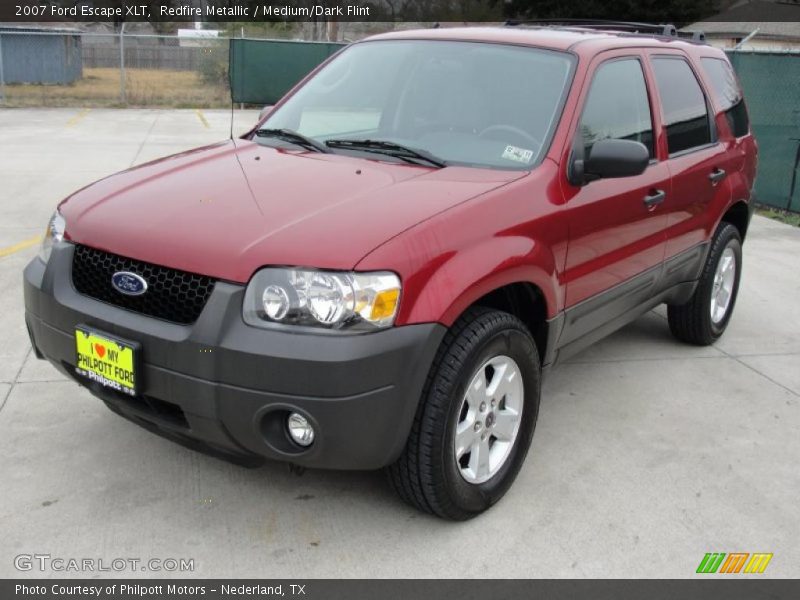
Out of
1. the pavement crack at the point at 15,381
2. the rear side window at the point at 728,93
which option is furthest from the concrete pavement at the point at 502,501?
the rear side window at the point at 728,93

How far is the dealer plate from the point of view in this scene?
2793 millimetres

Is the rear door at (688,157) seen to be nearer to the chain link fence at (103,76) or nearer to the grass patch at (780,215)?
the grass patch at (780,215)

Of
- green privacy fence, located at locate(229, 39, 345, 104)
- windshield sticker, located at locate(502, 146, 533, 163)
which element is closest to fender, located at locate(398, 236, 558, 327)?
windshield sticker, located at locate(502, 146, 533, 163)

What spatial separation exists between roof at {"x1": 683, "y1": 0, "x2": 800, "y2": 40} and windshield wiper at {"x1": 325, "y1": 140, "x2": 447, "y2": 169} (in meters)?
32.0

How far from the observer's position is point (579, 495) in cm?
342

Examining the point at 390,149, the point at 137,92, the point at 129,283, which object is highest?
the point at 390,149

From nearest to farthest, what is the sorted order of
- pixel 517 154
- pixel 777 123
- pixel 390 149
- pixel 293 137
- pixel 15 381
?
pixel 517 154
pixel 390 149
pixel 293 137
pixel 15 381
pixel 777 123

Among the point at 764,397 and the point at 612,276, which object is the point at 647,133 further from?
the point at 764,397

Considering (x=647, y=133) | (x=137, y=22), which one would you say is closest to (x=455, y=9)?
(x=137, y=22)

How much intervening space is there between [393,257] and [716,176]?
2829 millimetres

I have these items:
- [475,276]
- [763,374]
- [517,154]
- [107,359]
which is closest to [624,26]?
[517,154]

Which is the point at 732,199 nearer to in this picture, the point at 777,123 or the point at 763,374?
the point at 763,374

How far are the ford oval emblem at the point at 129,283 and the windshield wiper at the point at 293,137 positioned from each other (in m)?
1.18

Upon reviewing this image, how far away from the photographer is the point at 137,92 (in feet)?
80.4
